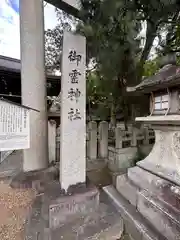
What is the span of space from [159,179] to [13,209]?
2.29 m

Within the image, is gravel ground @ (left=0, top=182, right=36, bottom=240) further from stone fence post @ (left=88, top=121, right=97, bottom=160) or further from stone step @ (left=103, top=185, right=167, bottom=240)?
stone fence post @ (left=88, top=121, right=97, bottom=160)

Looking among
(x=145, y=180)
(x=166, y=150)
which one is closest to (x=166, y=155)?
(x=166, y=150)

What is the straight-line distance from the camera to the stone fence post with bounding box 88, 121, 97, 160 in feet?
16.1

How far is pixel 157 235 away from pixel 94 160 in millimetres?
2909

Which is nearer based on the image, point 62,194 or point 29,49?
point 62,194

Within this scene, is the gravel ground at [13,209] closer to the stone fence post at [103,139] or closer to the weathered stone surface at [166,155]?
the weathered stone surface at [166,155]

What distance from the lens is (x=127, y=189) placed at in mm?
2887

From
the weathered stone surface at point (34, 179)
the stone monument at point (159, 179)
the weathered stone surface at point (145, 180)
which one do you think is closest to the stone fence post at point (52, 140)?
the weathered stone surface at point (34, 179)

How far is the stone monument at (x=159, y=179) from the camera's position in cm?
213

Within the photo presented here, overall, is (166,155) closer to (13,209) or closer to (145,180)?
(145,180)

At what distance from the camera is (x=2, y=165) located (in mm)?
4383

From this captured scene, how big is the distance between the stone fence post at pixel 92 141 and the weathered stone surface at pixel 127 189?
185cm

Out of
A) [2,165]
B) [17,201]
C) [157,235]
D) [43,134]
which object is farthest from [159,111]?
[2,165]

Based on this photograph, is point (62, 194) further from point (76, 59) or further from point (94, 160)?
point (94, 160)
